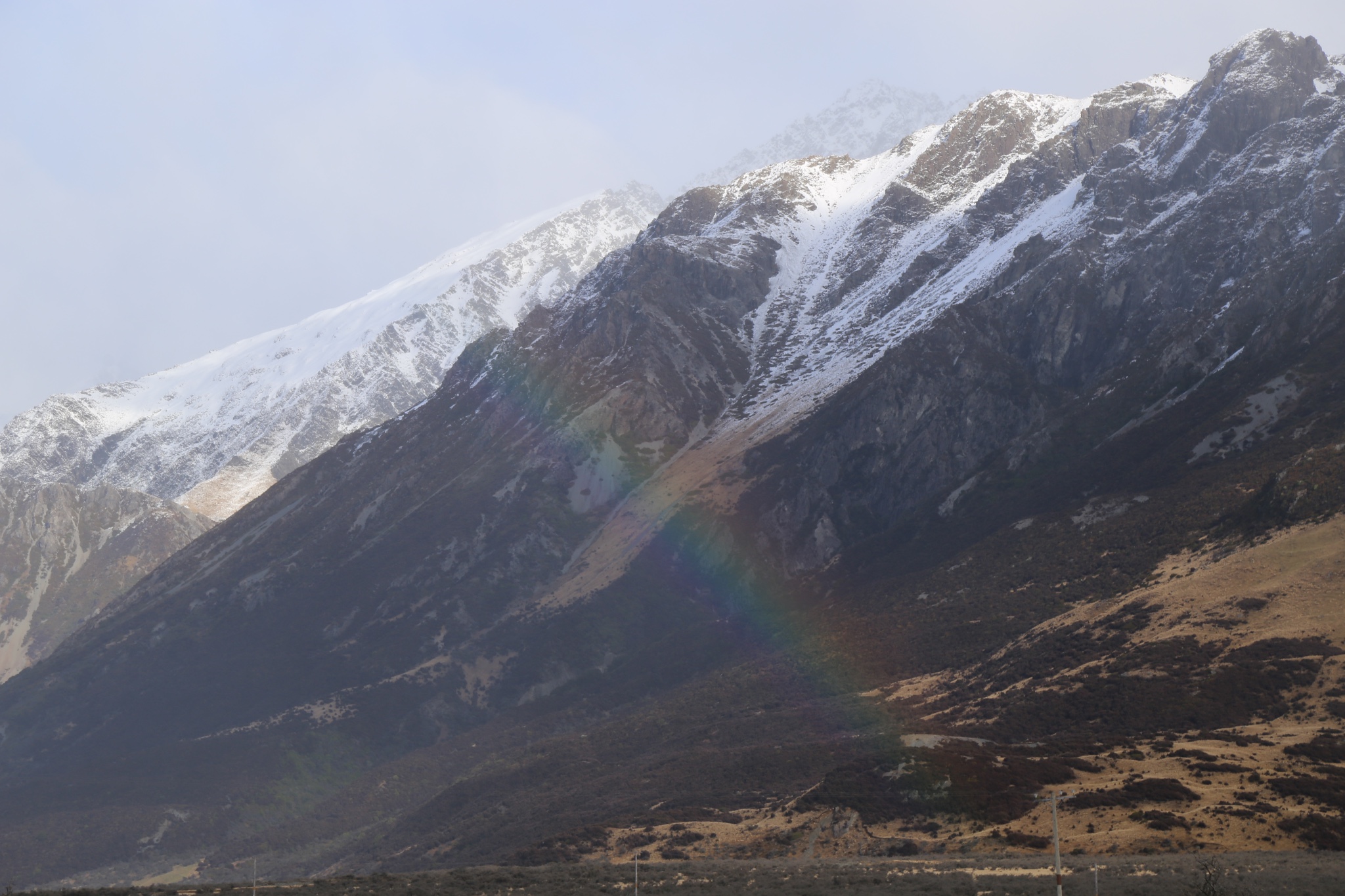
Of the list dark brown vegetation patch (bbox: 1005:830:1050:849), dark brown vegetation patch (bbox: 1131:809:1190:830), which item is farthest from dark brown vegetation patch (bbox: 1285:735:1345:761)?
dark brown vegetation patch (bbox: 1005:830:1050:849)

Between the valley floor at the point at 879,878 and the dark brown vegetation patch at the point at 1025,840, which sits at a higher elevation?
the valley floor at the point at 879,878

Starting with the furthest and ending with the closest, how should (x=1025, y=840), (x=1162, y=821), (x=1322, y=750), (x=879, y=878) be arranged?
1. (x=1322, y=750)
2. (x=1025, y=840)
3. (x=1162, y=821)
4. (x=879, y=878)

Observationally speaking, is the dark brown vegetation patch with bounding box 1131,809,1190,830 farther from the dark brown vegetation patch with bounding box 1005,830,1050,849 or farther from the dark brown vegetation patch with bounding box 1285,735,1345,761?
the dark brown vegetation patch with bounding box 1285,735,1345,761

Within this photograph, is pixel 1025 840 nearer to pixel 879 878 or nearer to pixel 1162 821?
pixel 1162 821

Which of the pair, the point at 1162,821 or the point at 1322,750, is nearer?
the point at 1162,821

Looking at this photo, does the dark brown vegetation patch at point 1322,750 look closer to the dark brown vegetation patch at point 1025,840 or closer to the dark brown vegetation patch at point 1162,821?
the dark brown vegetation patch at point 1162,821

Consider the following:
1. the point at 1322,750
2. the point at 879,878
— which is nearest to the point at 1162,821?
the point at 1322,750

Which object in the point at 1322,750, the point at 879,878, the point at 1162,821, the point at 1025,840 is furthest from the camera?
the point at 1322,750

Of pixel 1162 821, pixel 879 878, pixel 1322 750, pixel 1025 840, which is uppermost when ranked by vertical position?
pixel 879 878

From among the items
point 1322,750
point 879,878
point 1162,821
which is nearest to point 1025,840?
point 1162,821

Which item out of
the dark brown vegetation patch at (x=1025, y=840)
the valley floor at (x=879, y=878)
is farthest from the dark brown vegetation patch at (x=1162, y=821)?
the dark brown vegetation patch at (x=1025, y=840)

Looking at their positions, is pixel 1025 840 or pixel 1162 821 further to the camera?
pixel 1025 840

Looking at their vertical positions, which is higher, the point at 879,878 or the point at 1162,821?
the point at 879,878

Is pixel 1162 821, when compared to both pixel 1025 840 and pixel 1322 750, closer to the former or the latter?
pixel 1025 840
